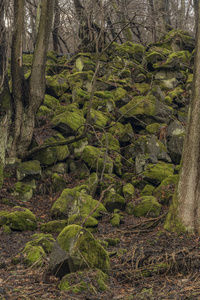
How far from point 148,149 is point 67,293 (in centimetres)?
788

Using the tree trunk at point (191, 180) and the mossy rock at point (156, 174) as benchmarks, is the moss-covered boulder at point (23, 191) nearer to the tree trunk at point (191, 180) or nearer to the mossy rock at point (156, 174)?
the mossy rock at point (156, 174)

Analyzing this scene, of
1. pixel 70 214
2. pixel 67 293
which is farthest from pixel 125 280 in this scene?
pixel 70 214

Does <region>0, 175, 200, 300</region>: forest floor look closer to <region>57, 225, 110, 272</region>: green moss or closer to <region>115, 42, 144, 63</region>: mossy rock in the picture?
<region>57, 225, 110, 272</region>: green moss

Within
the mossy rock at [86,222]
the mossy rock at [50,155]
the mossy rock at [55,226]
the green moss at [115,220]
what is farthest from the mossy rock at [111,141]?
the mossy rock at [55,226]

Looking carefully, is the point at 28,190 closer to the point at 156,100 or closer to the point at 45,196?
the point at 45,196

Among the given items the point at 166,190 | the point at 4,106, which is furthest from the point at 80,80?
the point at 166,190

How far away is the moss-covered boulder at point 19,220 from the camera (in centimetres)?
695

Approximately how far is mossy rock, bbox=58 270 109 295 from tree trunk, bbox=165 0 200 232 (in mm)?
2478

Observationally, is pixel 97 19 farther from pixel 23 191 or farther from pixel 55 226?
pixel 55 226

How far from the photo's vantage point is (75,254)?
4.05 meters

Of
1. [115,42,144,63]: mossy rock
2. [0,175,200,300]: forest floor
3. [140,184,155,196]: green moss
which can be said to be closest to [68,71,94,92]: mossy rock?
[115,42,144,63]: mossy rock

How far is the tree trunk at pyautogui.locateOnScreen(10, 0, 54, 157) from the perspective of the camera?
969 centimetres

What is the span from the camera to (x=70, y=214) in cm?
753

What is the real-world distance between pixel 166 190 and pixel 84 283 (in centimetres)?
583
